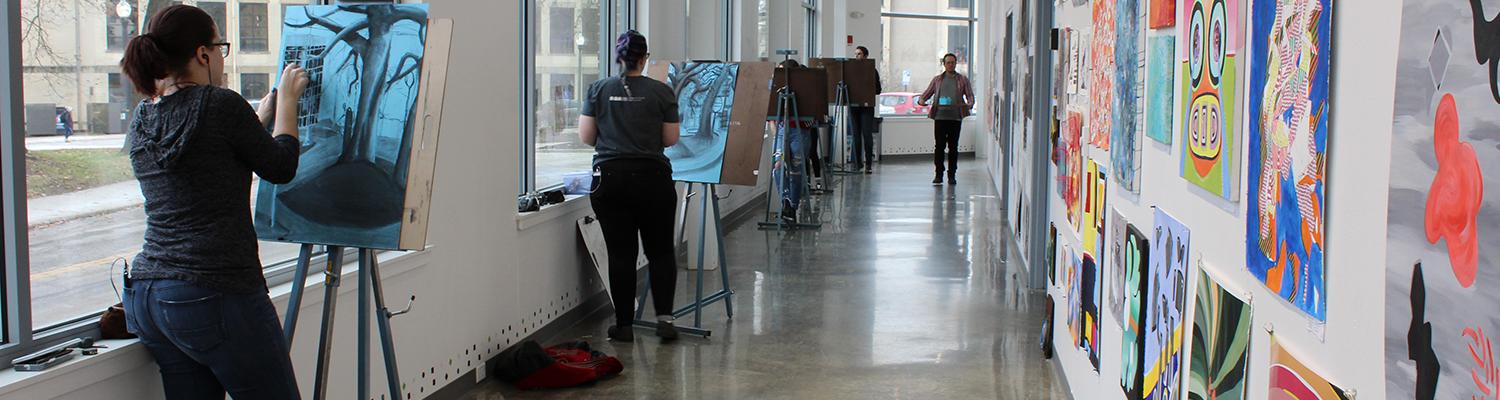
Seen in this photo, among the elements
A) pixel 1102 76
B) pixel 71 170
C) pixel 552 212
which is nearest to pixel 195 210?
pixel 71 170

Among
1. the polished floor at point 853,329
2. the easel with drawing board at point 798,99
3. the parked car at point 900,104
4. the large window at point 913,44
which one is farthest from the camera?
the parked car at point 900,104

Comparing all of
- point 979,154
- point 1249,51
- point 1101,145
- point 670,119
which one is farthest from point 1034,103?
point 979,154

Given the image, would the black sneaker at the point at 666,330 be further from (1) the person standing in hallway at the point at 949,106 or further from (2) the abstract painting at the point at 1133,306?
(1) the person standing in hallway at the point at 949,106

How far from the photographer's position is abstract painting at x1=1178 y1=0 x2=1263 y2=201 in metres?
2.22

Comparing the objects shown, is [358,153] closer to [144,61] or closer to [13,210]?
[144,61]

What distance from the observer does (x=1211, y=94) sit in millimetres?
2381

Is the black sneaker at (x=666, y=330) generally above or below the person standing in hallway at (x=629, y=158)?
below

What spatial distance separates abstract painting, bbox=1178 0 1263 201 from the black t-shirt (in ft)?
10.1

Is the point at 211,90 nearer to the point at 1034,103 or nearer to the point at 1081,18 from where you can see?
the point at 1081,18

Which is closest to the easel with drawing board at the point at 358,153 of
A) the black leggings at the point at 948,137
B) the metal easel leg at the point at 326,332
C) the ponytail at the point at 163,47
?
the metal easel leg at the point at 326,332

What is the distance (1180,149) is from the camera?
107 inches

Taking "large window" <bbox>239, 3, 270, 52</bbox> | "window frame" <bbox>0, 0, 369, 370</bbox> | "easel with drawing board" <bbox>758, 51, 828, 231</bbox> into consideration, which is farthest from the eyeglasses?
"easel with drawing board" <bbox>758, 51, 828, 231</bbox>

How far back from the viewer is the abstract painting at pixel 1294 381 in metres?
1.74

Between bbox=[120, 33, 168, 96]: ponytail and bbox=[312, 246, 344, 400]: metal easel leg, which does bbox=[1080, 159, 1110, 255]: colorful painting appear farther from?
bbox=[120, 33, 168, 96]: ponytail
